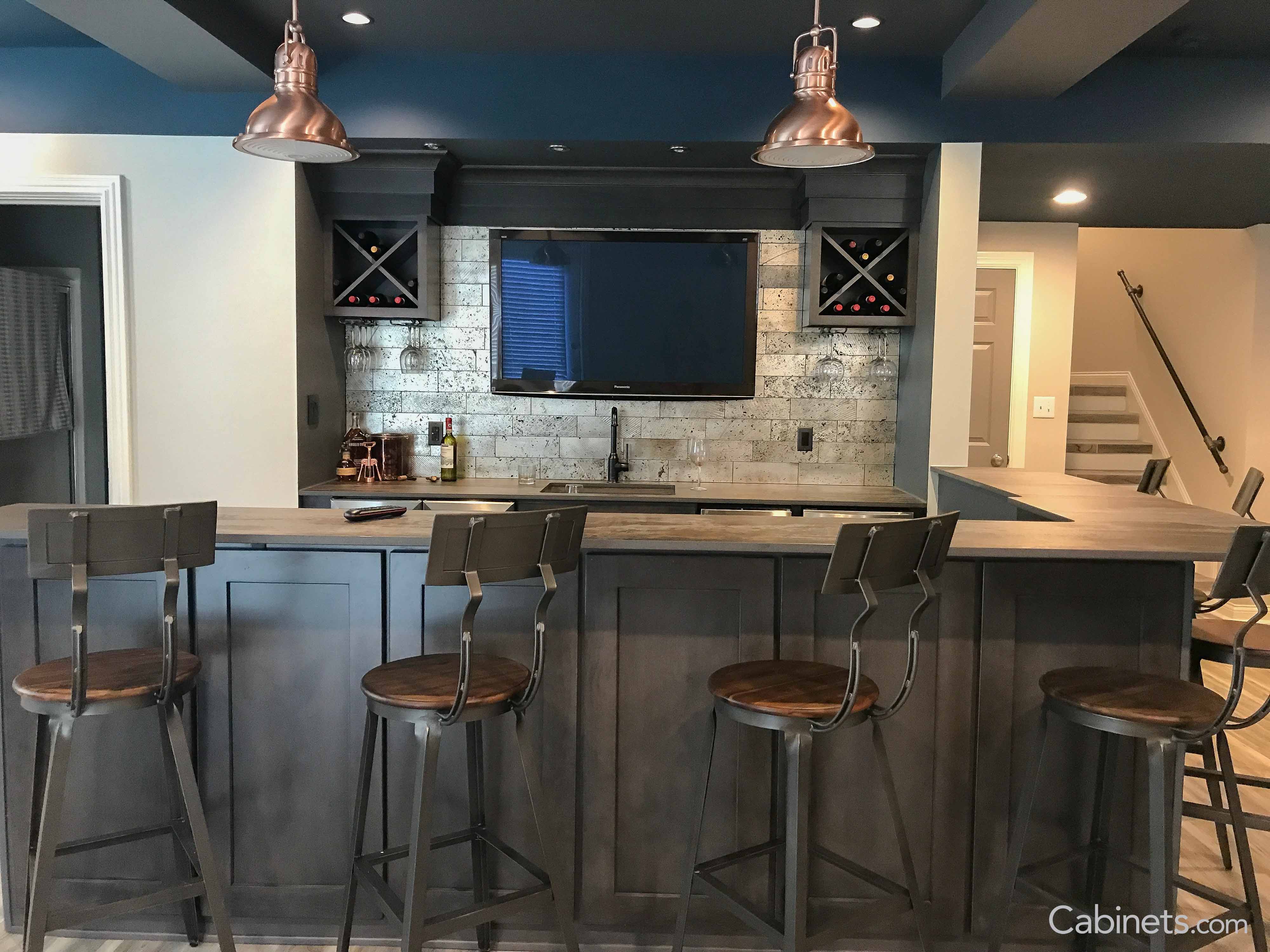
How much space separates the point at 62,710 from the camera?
197 cm

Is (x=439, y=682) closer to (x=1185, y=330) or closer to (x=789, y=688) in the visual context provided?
(x=789, y=688)

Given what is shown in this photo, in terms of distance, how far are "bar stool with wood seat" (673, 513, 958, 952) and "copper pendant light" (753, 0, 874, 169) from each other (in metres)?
1.03

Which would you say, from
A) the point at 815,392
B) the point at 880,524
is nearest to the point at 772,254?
the point at 815,392

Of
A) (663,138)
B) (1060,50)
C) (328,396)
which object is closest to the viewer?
(1060,50)

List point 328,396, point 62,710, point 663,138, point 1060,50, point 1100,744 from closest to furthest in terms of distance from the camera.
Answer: point 62,710
point 1100,744
point 1060,50
point 663,138
point 328,396

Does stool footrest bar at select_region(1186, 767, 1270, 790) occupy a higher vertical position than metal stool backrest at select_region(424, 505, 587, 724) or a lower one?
lower

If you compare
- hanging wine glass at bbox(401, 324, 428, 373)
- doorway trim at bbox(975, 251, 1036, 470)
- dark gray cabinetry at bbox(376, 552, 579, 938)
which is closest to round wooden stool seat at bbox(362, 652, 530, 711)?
dark gray cabinetry at bbox(376, 552, 579, 938)

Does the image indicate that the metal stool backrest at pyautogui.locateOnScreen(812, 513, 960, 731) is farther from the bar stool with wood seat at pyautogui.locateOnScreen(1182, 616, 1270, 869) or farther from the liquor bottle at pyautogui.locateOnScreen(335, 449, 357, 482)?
the liquor bottle at pyautogui.locateOnScreen(335, 449, 357, 482)

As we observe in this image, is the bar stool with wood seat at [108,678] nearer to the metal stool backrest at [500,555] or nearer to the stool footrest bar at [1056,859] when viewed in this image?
the metal stool backrest at [500,555]

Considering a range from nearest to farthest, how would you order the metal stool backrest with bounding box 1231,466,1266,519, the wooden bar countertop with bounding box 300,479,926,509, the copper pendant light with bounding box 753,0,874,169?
the copper pendant light with bounding box 753,0,874,169 → the metal stool backrest with bounding box 1231,466,1266,519 → the wooden bar countertop with bounding box 300,479,926,509

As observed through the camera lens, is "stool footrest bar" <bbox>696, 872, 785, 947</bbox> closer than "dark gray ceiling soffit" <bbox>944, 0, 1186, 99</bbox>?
Yes

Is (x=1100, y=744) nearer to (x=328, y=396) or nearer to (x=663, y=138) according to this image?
(x=663, y=138)

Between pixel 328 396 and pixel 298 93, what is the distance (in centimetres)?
248

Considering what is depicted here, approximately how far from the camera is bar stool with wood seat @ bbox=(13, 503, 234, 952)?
1.87m
